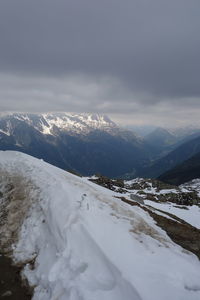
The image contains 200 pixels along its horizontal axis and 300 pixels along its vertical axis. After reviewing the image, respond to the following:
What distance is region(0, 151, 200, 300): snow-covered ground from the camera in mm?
9586

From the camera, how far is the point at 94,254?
11.7 metres

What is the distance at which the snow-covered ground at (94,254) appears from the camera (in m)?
9.59

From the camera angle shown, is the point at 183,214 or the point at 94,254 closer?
the point at 94,254

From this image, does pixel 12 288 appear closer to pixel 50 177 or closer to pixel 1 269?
pixel 1 269

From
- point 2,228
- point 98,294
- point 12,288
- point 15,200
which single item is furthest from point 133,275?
point 15,200

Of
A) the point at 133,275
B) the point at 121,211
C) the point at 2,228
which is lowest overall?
the point at 2,228

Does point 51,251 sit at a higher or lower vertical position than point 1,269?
higher

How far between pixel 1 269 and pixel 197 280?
10028mm

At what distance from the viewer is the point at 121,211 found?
1819 cm

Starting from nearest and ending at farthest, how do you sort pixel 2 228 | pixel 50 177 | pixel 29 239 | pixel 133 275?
pixel 133 275, pixel 29 239, pixel 2 228, pixel 50 177

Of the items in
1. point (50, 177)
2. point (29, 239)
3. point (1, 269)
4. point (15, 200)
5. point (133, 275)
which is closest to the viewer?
point (133, 275)

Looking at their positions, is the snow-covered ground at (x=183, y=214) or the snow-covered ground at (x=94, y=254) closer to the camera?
the snow-covered ground at (x=94, y=254)

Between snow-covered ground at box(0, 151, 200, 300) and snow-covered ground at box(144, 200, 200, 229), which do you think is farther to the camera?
snow-covered ground at box(144, 200, 200, 229)

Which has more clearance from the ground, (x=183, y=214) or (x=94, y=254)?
(x=94, y=254)
